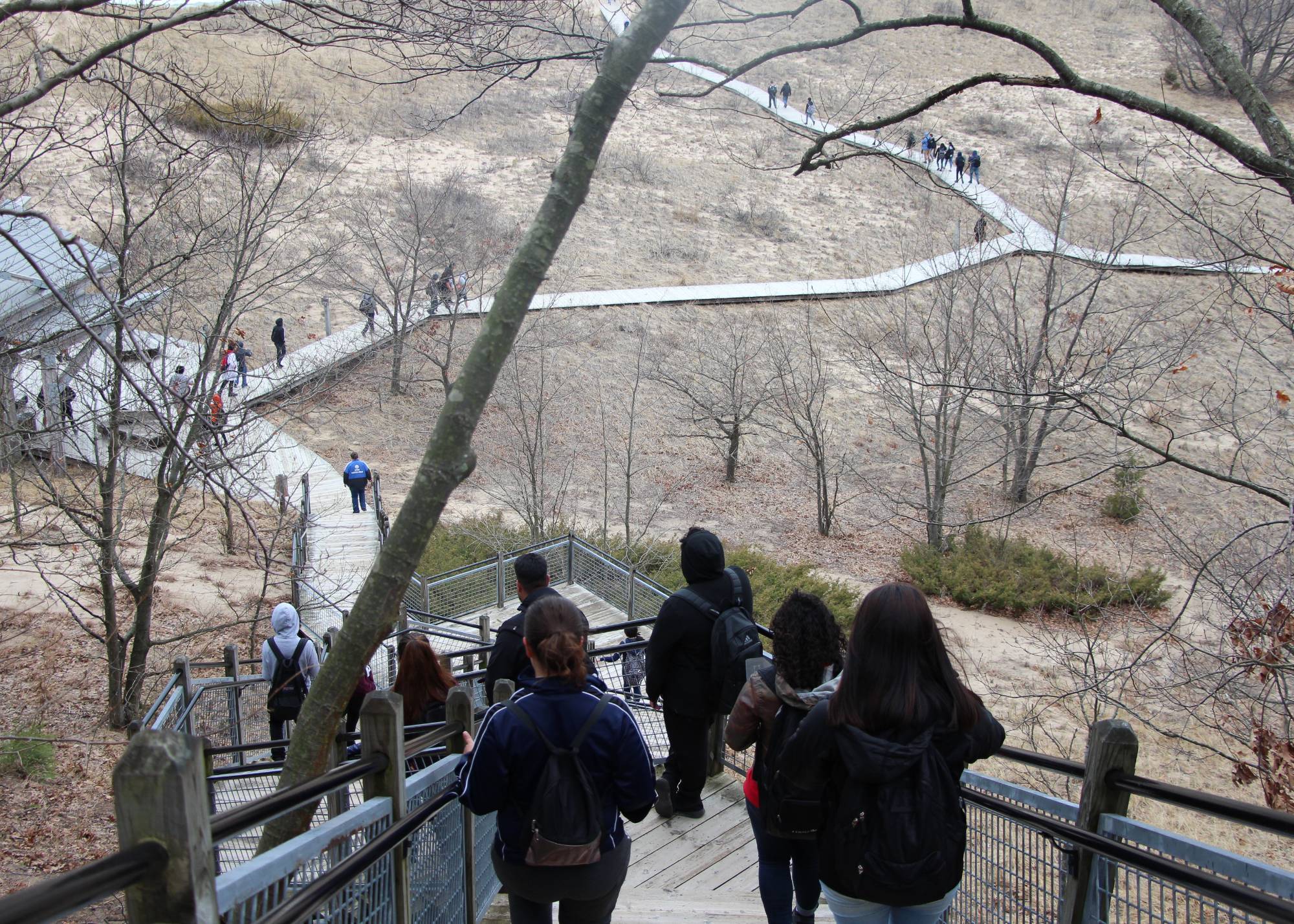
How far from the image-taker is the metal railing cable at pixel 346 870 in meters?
2.31

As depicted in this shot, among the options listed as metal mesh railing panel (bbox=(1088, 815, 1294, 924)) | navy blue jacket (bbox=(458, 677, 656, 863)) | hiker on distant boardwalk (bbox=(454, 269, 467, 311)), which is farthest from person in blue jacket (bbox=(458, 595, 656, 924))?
hiker on distant boardwalk (bbox=(454, 269, 467, 311))

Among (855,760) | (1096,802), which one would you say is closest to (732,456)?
(1096,802)

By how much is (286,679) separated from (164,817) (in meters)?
5.70

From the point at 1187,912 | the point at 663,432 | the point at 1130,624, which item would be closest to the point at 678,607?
the point at 1187,912

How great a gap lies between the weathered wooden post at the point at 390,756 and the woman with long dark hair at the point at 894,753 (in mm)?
1286

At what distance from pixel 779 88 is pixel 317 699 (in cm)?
5074

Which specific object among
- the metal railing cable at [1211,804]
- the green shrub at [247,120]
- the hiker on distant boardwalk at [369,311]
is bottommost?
the metal railing cable at [1211,804]

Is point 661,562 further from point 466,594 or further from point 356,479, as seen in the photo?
point 356,479

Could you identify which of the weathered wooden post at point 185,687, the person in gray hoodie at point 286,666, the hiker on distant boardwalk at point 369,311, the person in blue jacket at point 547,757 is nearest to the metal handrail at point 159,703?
the weathered wooden post at point 185,687

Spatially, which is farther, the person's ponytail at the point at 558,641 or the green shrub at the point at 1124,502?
the green shrub at the point at 1124,502

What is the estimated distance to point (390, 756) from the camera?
325cm

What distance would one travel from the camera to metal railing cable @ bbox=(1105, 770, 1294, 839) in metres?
2.32

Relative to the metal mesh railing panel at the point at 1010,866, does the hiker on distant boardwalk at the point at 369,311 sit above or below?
above

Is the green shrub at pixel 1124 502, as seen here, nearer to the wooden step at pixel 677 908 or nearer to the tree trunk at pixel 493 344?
the wooden step at pixel 677 908
